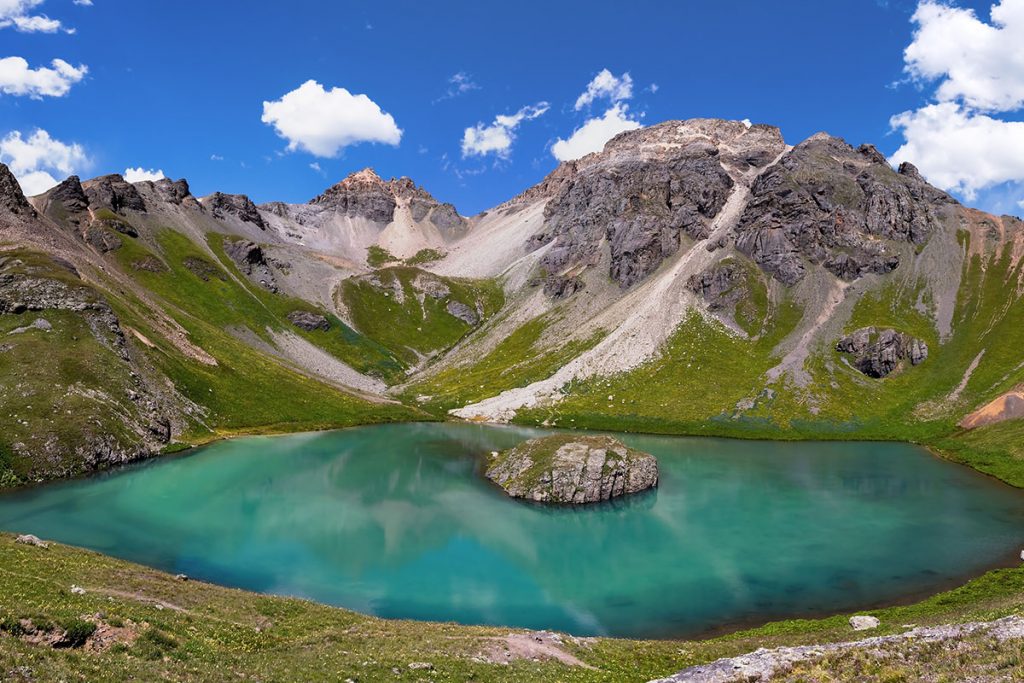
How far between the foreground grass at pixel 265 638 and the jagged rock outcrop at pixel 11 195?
147 m

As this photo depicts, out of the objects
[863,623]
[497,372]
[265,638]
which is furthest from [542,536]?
[497,372]

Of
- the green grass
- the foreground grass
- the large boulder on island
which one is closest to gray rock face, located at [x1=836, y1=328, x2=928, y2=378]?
the green grass

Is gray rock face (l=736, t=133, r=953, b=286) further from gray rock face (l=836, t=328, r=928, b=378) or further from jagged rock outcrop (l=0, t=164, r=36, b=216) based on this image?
jagged rock outcrop (l=0, t=164, r=36, b=216)

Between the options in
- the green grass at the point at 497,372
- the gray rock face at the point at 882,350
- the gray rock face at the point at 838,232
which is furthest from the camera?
the gray rock face at the point at 838,232

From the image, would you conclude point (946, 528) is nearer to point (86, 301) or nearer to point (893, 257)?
point (86, 301)

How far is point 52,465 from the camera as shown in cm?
7025

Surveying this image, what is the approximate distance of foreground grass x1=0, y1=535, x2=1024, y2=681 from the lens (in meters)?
19.1

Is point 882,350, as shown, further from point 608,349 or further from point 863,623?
point 863,623

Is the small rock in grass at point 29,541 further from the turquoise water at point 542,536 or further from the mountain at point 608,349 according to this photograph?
the mountain at point 608,349

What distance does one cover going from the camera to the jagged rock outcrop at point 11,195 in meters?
138

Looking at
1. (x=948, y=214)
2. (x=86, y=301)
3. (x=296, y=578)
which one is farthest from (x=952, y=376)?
(x=86, y=301)

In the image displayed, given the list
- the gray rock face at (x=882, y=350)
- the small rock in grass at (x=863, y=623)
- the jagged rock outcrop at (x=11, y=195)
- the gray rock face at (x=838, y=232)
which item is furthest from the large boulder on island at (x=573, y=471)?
the jagged rock outcrop at (x=11, y=195)

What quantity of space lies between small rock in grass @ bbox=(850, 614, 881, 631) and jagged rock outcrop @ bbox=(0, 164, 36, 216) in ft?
607

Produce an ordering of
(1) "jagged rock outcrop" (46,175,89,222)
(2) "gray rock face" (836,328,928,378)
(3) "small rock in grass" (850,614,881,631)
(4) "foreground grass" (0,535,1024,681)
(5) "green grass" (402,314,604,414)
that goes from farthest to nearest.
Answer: (1) "jagged rock outcrop" (46,175,89,222), (5) "green grass" (402,314,604,414), (2) "gray rock face" (836,328,928,378), (3) "small rock in grass" (850,614,881,631), (4) "foreground grass" (0,535,1024,681)
